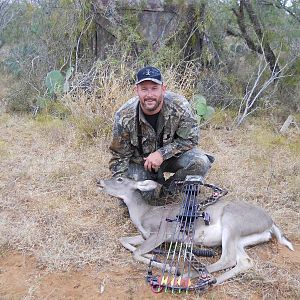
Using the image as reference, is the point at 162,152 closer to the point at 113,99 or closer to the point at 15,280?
the point at 15,280

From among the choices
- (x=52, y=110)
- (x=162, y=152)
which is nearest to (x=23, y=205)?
(x=162, y=152)

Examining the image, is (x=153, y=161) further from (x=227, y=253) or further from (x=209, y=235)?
(x=227, y=253)

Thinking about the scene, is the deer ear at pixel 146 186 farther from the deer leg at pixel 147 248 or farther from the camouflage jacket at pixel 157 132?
the deer leg at pixel 147 248

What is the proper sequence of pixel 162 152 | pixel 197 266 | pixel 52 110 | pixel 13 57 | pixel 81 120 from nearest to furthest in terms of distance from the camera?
1. pixel 197 266
2. pixel 162 152
3. pixel 81 120
4. pixel 52 110
5. pixel 13 57

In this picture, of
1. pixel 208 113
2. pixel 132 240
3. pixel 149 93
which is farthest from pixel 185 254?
pixel 208 113

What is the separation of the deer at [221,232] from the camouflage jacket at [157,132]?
67cm

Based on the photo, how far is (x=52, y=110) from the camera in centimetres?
839

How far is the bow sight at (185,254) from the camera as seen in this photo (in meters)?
3.50

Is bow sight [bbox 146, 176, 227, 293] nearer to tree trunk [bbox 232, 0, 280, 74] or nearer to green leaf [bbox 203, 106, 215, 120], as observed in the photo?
green leaf [bbox 203, 106, 215, 120]

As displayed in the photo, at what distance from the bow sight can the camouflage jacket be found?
470 mm

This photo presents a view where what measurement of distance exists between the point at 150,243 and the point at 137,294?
24.2 inches

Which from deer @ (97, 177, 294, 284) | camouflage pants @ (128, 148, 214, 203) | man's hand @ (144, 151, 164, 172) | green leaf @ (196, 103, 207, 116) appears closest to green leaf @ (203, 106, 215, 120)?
green leaf @ (196, 103, 207, 116)

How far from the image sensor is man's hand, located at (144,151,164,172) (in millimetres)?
4598

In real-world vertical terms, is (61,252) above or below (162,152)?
below
